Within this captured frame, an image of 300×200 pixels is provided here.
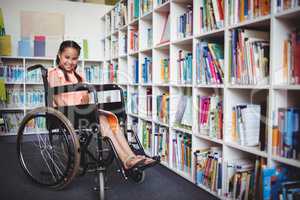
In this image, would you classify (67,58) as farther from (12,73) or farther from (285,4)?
(12,73)

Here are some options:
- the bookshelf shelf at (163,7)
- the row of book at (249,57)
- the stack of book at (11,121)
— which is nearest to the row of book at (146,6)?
the bookshelf shelf at (163,7)

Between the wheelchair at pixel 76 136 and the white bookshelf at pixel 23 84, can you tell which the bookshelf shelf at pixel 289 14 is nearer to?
the wheelchair at pixel 76 136

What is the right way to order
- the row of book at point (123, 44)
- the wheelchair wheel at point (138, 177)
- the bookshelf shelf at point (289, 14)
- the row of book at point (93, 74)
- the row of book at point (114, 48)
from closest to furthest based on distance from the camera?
the bookshelf shelf at point (289, 14) → the wheelchair wheel at point (138, 177) → the row of book at point (123, 44) → the row of book at point (114, 48) → the row of book at point (93, 74)

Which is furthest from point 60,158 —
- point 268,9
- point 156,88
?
point 268,9

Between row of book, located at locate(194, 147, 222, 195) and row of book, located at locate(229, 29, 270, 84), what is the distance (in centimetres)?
57

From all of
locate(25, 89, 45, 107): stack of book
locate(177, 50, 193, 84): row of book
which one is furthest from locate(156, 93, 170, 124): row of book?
locate(25, 89, 45, 107): stack of book

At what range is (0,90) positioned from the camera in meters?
3.88

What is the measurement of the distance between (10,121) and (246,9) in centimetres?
359

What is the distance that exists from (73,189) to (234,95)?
133cm

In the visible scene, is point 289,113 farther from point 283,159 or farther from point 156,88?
point 156,88

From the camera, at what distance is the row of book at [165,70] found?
8.88 ft

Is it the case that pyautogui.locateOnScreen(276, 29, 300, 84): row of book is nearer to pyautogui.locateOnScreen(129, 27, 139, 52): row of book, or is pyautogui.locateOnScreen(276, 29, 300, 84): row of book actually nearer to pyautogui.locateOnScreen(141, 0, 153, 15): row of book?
pyautogui.locateOnScreen(141, 0, 153, 15): row of book

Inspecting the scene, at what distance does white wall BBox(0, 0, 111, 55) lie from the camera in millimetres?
4246

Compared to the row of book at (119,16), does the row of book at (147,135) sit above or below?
below
